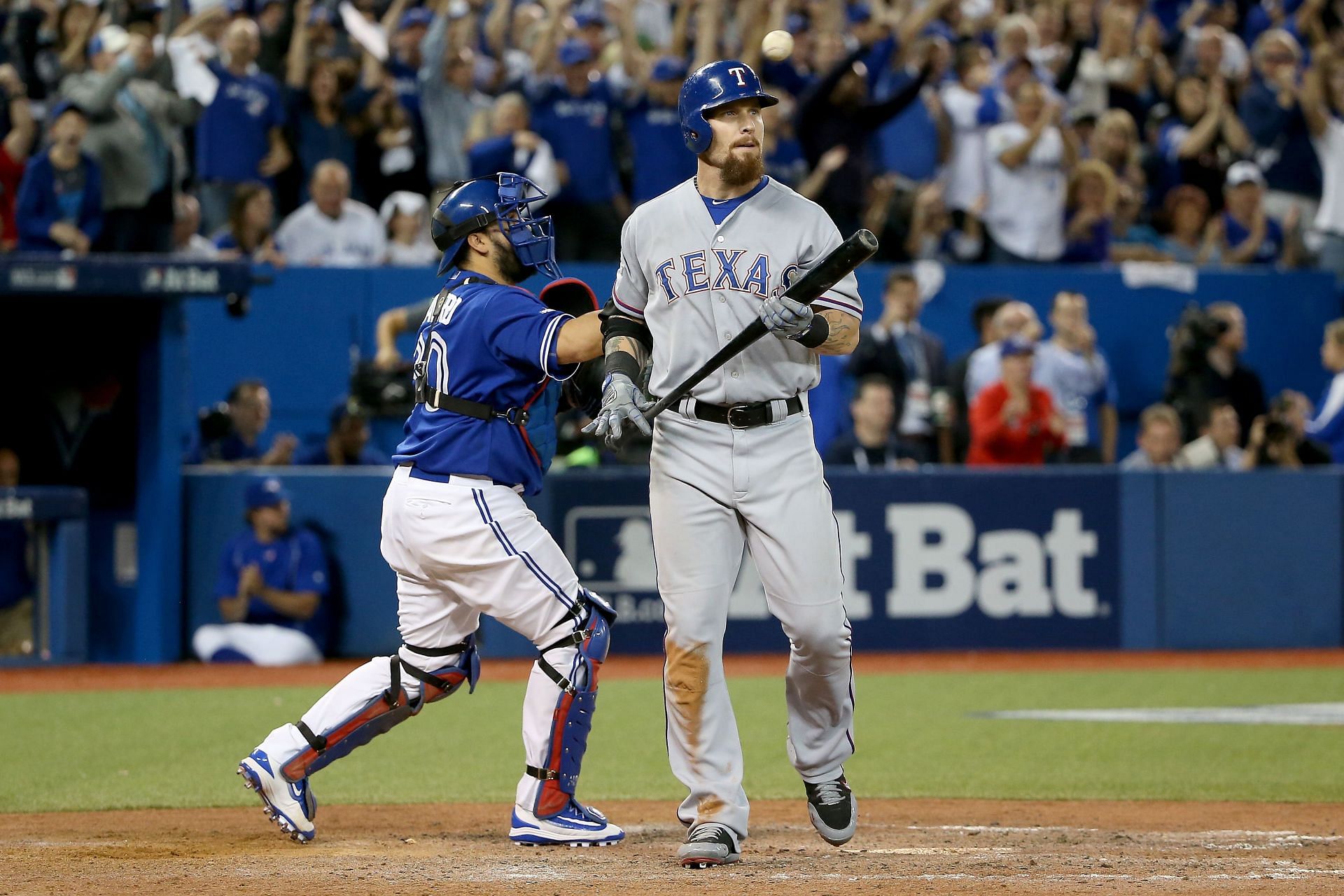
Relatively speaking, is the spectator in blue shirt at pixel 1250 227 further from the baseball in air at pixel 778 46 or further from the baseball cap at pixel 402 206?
the baseball in air at pixel 778 46

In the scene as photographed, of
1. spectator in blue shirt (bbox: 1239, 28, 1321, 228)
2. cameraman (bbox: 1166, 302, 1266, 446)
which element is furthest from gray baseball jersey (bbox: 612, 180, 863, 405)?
spectator in blue shirt (bbox: 1239, 28, 1321, 228)

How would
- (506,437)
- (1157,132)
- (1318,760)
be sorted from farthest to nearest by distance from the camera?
(1157,132) < (1318,760) < (506,437)

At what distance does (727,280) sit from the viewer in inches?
197

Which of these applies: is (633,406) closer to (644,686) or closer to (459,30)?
(644,686)

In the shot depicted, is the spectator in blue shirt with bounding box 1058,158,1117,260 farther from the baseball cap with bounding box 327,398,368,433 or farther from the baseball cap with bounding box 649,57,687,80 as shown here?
the baseball cap with bounding box 327,398,368,433

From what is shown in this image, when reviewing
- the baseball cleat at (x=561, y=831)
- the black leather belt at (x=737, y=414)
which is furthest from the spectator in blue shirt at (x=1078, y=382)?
the baseball cleat at (x=561, y=831)

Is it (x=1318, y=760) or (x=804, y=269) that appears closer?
(x=804, y=269)

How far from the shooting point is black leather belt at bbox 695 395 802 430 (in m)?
5.00

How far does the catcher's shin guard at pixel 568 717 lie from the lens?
516 centimetres

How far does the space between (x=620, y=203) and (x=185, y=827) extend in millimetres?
8099

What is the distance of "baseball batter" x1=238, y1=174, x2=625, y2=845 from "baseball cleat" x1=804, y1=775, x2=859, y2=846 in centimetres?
59

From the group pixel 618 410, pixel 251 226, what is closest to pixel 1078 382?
pixel 251 226

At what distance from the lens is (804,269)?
5.08m

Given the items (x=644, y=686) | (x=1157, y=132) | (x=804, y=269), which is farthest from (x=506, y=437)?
(x=1157, y=132)
